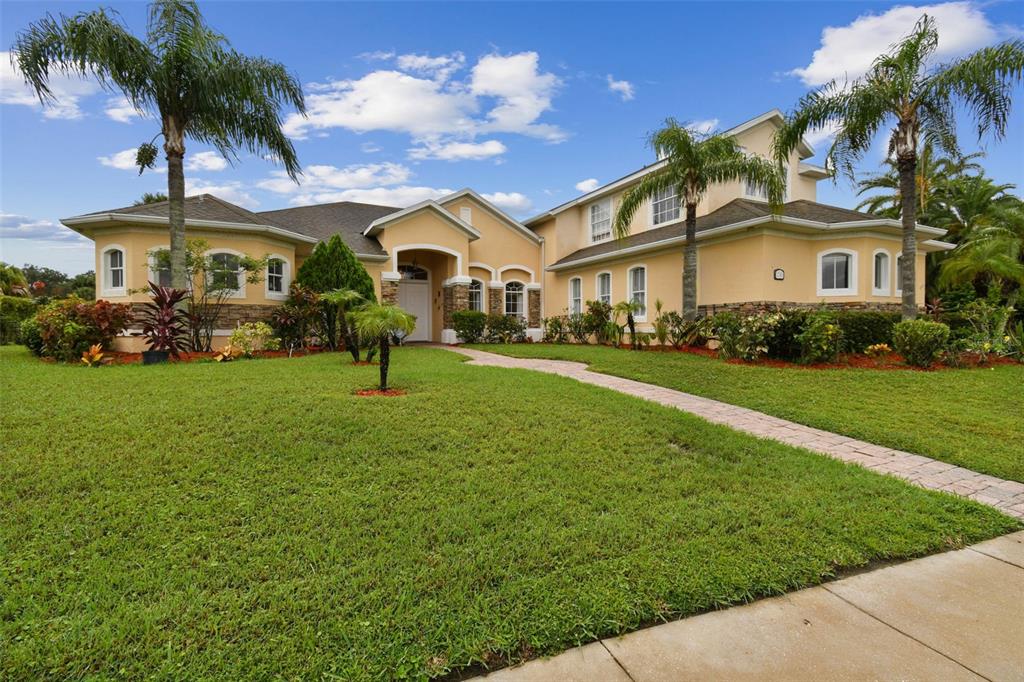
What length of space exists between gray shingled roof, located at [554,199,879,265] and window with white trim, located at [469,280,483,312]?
4441mm

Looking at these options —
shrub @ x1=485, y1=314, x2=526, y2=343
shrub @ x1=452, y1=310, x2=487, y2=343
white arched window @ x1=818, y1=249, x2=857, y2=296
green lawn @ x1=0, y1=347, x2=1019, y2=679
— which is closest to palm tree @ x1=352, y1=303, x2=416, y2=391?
green lawn @ x1=0, y1=347, x2=1019, y2=679

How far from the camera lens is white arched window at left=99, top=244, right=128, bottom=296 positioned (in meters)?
12.6

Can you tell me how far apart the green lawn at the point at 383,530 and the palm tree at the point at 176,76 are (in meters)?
8.34

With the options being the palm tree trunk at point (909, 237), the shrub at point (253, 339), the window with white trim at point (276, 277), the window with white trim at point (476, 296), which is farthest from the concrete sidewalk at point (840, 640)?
the window with white trim at point (476, 296)

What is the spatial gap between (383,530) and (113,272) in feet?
46.3

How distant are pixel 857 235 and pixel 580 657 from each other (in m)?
14.4

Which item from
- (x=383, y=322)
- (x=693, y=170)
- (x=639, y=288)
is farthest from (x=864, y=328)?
(x=383, y=322)

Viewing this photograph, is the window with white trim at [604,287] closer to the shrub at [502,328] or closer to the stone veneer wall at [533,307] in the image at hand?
the stone veneer wall at [533,307]

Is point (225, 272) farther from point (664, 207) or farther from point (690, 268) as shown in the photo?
point (664, 207)

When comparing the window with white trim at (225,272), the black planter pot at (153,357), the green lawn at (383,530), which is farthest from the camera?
the window with white trim at (225,272)

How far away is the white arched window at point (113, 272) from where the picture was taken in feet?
41.3

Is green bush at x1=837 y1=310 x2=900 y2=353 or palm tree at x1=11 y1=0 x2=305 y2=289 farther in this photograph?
green bush at x1=837 y1=310 x2=900 y2=353

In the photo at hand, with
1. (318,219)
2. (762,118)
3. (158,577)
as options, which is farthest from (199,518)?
(762,118)

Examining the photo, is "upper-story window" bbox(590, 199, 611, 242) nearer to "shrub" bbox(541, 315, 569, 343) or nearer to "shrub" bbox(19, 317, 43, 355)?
"shrub" bbox(541, 315, 569, 343)
